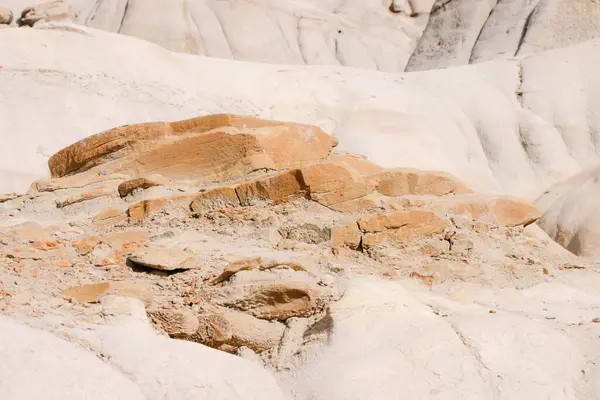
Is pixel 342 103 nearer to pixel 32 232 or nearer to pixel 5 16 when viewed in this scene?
pixel 32 232

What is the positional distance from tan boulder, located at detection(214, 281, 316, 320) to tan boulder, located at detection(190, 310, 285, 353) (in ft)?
0.34

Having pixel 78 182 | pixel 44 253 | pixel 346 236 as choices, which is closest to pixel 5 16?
pixel 78 182

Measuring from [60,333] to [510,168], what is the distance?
13181mm

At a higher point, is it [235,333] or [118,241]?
[235,333]

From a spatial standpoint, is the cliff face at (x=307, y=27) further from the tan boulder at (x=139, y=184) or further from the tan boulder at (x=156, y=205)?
the tan boulder at (x=156, y=205)

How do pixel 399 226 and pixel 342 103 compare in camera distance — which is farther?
pixel 342 103

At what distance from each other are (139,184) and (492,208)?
3410 millimetres

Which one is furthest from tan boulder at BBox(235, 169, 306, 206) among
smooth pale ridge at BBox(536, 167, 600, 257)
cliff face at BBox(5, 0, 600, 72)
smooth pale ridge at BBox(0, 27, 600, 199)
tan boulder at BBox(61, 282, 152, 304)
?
cliff face at BBox(5, 0, 600, 72)

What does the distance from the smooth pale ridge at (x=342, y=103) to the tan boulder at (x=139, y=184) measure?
520 centimetres

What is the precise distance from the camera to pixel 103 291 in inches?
192

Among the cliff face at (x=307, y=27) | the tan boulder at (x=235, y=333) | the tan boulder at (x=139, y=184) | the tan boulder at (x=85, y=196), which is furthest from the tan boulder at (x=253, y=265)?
the cliff face at (x=307, y=27)

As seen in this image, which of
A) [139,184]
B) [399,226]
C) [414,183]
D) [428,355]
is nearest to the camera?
[428,355]

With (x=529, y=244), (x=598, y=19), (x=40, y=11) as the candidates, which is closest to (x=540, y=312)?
(x=529, y=244)

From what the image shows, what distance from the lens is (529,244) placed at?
268 inches
